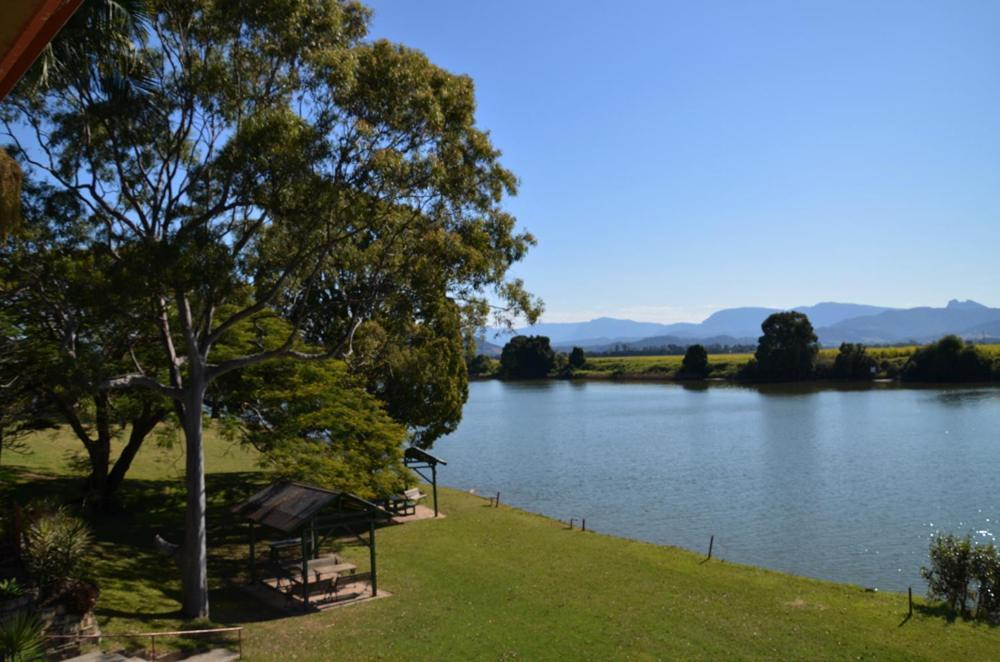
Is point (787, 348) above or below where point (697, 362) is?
above

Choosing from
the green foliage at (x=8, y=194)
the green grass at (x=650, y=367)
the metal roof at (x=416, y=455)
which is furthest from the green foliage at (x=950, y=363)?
the green foliage at (x=8, y=194)

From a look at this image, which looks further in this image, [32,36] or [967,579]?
[967,579]

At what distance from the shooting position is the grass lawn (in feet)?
45.2

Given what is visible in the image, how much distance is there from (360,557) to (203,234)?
11.2m

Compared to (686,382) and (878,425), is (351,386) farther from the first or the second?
(686,382)

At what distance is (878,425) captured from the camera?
2015 inches

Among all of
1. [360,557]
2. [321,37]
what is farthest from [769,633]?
[321,37]

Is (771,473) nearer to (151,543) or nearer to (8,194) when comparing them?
(151,543)

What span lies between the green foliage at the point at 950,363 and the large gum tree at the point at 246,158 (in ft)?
279

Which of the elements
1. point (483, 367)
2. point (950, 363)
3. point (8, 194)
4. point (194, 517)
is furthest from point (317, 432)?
point (483, 367)

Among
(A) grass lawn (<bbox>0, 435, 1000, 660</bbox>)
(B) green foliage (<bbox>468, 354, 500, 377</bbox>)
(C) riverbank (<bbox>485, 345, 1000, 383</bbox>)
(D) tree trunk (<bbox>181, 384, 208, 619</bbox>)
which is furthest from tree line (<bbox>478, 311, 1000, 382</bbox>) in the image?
(D) tree trunk (<bbox>181, 384, 208, 619</bbox>)

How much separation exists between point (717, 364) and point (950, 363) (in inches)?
1329

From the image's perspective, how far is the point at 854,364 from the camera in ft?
300

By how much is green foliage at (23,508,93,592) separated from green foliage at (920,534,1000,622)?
19.5 meters
